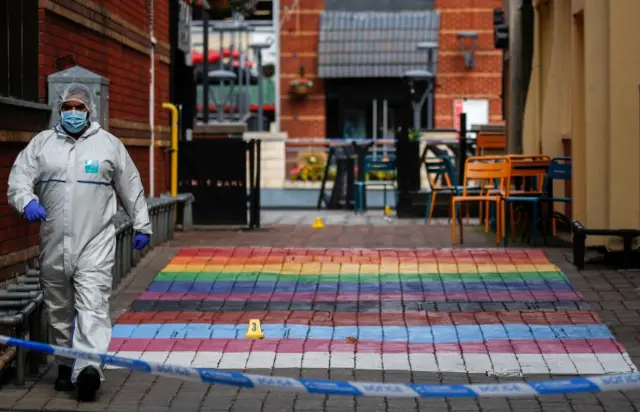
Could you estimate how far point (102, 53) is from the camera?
1448 cm

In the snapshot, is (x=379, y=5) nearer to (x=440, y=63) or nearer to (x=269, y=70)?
(x=440, y=63)

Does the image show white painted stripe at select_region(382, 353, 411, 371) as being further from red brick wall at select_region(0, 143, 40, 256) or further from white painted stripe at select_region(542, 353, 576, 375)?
red brick wall at select_region(0, 143, 40, 256)

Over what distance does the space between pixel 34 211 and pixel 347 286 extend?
4.71 m

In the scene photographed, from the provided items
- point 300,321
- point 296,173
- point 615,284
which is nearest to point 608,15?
point 615,284

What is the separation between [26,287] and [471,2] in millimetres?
34608

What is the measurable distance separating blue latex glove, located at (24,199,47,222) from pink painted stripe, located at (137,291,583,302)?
146 inches

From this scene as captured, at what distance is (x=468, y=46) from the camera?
141ft

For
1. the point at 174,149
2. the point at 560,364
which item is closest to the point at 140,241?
the point at 560,364

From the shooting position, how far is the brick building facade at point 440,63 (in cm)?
4275

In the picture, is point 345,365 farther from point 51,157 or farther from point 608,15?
point 608,15

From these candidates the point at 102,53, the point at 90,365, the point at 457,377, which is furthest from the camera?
the point at 102,53

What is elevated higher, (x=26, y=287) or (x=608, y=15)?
(x=608, y=15)

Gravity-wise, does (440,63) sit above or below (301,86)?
above

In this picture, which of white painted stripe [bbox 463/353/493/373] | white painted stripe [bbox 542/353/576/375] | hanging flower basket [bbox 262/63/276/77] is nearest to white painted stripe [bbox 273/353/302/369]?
white painted stripe [bbox 463/353/493/373]
